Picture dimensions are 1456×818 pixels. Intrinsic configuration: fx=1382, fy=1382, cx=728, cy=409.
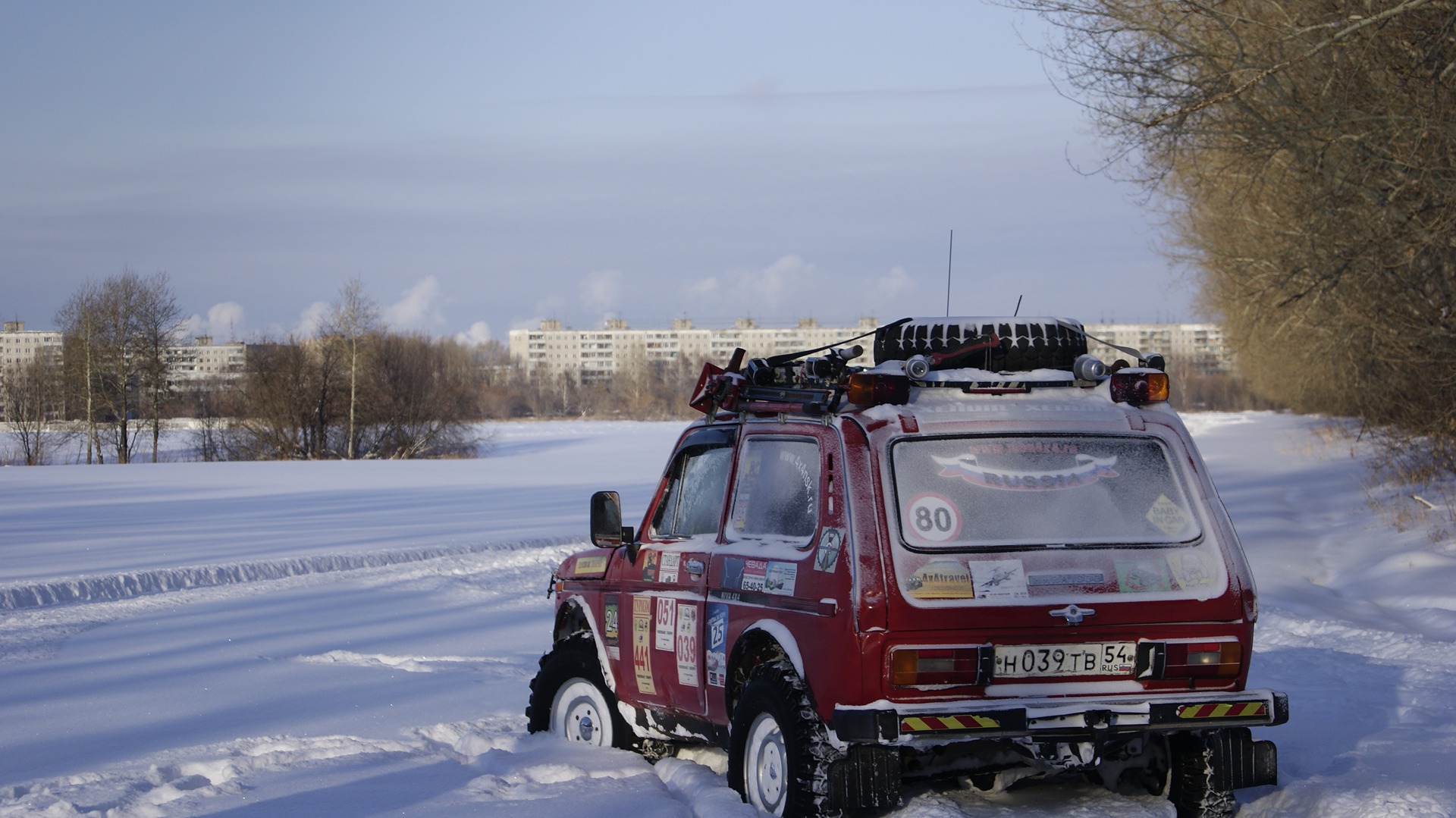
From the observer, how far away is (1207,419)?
85812 mm

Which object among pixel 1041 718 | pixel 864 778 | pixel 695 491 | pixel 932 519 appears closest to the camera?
pixel 1041 718

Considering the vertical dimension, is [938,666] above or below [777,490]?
below

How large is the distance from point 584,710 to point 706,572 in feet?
5.07

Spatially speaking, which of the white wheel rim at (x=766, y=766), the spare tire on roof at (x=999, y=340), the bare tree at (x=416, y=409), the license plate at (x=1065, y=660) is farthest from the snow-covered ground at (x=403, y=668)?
the bare tree at (x=416, y=409)

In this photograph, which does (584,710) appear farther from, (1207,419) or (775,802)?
(1207,419)

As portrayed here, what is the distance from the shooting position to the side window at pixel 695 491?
645 cm

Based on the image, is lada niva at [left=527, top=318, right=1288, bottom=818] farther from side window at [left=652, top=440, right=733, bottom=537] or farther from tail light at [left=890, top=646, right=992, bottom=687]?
side window at [left=652, top=440, right=733, bottom=537]

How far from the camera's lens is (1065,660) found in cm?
505

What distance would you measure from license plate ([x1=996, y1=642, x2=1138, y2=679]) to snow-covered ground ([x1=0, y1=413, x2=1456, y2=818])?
28.1 inches

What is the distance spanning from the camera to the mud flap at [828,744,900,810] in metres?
4.95

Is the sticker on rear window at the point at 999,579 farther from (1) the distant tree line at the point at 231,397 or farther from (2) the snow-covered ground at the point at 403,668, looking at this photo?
(1) the distant tree line at the point at 231,397

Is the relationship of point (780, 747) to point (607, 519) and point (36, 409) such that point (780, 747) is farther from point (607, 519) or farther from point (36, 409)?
point (36, 409)

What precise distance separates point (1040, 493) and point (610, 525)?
2.37 m

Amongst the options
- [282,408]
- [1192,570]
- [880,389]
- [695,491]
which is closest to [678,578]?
[695,491]
